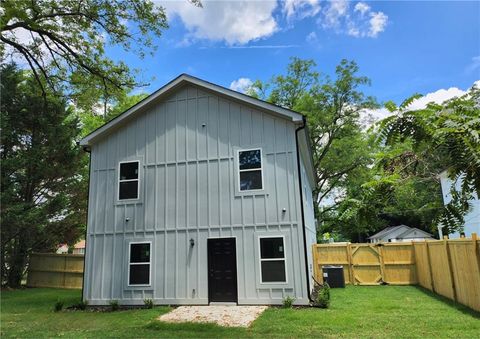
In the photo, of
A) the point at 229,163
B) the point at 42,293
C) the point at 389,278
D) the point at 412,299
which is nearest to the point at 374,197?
the point at 229,163

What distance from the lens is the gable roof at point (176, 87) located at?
1147 cm

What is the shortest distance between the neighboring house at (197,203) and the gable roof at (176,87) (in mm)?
36

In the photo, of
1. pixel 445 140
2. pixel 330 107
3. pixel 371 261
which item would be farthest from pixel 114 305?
pixel 330 107

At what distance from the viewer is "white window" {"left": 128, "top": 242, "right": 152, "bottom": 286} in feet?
38.0

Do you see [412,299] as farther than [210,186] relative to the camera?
No

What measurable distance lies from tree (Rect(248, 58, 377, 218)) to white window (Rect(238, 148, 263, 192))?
15.5 meters

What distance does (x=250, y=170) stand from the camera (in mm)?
11547

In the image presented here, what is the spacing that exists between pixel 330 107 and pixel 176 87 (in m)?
17.6

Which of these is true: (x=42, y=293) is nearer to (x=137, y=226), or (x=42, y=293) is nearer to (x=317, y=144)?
(x=137, y=226)

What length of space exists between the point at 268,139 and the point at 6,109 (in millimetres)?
14189

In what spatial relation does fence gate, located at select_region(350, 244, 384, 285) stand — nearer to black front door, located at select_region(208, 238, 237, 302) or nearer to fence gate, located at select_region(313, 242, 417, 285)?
fence gate, located at select_region(313, 242, 417, 285)

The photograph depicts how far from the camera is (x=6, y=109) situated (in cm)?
1734

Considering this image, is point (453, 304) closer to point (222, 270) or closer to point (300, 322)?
point (300, 322)

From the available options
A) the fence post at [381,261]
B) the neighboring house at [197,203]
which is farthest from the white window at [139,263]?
the fence post at [381,261]
